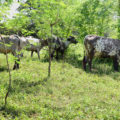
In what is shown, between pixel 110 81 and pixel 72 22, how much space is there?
678 centimetres

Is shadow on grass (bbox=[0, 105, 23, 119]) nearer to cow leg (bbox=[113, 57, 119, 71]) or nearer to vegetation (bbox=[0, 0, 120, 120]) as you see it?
vegetation (bbox=[0, 0, 120, 120])

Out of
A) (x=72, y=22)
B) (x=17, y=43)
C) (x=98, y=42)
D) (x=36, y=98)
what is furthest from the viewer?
(x=72, y=22)

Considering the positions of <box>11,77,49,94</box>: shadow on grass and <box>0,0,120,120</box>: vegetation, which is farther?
<box>11,77,49,94</box>: shadow on grass

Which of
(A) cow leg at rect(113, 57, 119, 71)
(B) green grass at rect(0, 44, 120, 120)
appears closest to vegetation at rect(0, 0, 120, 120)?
(B) green grass at rect(0, 44, 120, 120)

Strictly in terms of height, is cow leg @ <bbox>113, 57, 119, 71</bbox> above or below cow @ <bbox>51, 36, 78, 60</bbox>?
below

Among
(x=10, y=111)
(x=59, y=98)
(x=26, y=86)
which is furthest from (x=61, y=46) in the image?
(x=10, y=111)

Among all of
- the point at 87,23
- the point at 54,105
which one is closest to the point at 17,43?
the point at 54,105

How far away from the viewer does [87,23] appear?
43.4 feet

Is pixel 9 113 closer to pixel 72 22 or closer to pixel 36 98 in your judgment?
pixel 36 98

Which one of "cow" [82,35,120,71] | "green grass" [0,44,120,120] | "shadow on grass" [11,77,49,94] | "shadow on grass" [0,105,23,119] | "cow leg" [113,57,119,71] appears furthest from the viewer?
"cow leg" [113,57,119,71]

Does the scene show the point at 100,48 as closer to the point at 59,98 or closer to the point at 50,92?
the point at 50,92

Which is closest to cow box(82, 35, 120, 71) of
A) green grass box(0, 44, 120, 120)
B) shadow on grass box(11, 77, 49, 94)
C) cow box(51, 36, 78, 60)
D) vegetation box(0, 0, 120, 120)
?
vegetation box(0, 0, 120, 120)

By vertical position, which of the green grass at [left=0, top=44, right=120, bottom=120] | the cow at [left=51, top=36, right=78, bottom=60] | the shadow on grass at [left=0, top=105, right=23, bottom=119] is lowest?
the green grass at [left=0, top=44, right=120, bottom=120]

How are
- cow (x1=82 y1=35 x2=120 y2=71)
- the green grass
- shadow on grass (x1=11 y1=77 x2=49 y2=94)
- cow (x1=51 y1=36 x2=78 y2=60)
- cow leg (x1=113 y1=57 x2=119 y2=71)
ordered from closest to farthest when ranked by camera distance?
the green grass, shadow on grass (x1=11 y1=77 x2=49 y2=94), cow (x1=82 y1=35 x2=120 y2=71), cow leg (x1=113 y1=57 x2=119 y2=71), cow (x1=51 y1=36 x2=78 y2=60)
